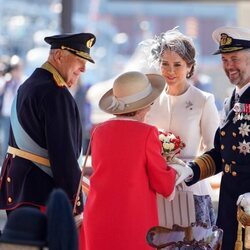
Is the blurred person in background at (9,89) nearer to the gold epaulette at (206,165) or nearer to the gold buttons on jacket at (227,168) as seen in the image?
the gold epaulette at (206,165)

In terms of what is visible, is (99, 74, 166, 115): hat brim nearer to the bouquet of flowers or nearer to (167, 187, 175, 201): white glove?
the bouquet of flowers

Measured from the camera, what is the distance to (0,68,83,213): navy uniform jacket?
16.5ft

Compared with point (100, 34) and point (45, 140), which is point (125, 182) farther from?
point (100, 34)

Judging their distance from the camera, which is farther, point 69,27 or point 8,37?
point 8,37

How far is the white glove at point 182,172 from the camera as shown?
503 centimetres

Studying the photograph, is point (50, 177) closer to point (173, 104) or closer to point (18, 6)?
point (173, 104)

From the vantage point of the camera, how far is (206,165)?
17.4 feet

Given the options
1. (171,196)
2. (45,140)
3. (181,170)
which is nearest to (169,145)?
(181,170)

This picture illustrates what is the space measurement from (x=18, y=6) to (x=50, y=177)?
28.2m

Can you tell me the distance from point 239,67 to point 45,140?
3.52ft

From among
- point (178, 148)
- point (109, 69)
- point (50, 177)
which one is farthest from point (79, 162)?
point (109, 69)

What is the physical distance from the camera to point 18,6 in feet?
108

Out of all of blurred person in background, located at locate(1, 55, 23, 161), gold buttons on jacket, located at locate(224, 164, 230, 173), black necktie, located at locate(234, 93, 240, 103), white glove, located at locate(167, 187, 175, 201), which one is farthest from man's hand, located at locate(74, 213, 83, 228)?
blurred person in background, located at locate(1, 55, 23, 161)

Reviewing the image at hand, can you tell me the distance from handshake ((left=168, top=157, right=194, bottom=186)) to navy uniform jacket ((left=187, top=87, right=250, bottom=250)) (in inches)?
3.3
